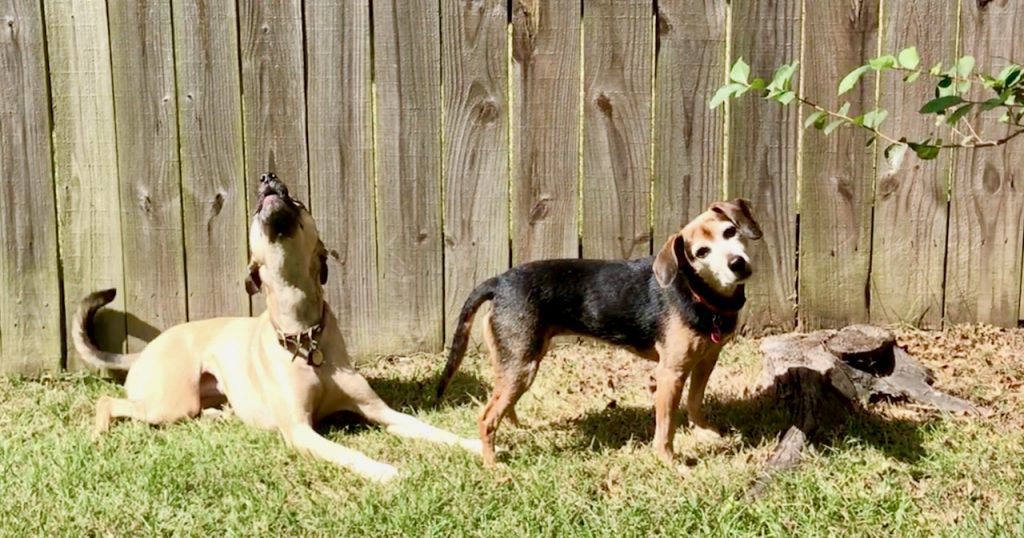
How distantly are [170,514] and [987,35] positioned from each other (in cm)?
445

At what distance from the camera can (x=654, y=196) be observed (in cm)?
575

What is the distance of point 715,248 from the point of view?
4.41m

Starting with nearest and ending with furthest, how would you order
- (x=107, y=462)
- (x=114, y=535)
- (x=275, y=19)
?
1. (x=114, y=535)
2. (x=107, y=462)
3. (x=275, y=19)

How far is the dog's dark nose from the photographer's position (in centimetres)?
430

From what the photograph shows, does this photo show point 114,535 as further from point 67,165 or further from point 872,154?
point 872,154

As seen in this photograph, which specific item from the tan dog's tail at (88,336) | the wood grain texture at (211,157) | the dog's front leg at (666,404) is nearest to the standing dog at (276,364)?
the tan dog's tail at (88,336)

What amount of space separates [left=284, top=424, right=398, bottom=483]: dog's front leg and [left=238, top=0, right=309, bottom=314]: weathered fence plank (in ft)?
4.39

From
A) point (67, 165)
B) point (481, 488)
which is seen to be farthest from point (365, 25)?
point (481, 488)

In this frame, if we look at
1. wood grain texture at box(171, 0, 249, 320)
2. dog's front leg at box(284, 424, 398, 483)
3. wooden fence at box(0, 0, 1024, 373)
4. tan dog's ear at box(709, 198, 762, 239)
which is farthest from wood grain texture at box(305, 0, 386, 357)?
tan dog's ear at box(709, 198, 762, 239)

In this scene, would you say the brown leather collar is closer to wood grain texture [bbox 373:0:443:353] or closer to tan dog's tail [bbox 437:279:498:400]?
tan dog's tail [bbox 437:279:498:400]

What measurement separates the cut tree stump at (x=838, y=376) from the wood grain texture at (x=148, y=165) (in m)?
3.05

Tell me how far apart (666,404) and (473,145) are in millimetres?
1831

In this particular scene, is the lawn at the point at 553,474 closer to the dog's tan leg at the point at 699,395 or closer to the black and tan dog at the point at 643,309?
the dog's tan leg at the point at 699,395

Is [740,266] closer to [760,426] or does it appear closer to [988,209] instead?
[760,426]
